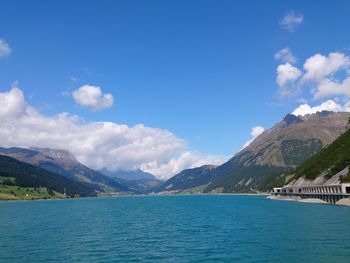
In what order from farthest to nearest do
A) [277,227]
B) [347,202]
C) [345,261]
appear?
[347,202], [277,227], [345,261]

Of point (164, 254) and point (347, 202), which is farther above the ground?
point (347, 202)

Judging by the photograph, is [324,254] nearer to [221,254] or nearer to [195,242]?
[221,254]

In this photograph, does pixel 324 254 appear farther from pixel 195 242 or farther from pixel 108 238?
pixel 108 238

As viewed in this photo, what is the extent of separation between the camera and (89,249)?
80.9 m

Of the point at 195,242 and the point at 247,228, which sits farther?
the point at 247,228

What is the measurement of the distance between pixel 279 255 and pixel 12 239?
217ft

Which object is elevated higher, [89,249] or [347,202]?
[347,202]

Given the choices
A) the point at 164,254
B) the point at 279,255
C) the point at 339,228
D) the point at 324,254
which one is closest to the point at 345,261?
the point at 324,254

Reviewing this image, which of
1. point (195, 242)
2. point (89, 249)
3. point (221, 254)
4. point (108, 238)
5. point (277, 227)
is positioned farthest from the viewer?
point (277, 227)

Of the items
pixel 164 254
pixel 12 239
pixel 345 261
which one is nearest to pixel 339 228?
pixel 345 261

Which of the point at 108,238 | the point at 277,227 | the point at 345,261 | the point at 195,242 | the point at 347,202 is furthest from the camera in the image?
the point at 347,202

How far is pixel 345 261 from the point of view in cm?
5947

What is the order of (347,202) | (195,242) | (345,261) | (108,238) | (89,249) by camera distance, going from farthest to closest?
1. (347,202)
2. (108,238)
3. (195,242)
4. (89,249)
5. (345,261)

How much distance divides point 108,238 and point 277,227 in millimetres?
44152
